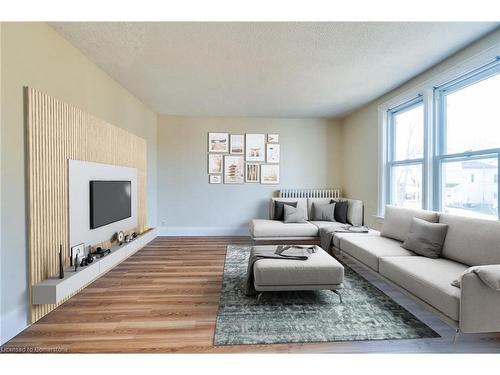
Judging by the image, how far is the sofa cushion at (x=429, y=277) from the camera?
1633 mm

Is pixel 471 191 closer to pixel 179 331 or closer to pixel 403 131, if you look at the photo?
pixel 403 131

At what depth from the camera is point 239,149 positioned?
17.0ft

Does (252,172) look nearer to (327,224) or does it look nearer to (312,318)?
(327,224)

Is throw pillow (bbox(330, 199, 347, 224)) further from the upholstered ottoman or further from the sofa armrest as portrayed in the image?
the sofa armrest

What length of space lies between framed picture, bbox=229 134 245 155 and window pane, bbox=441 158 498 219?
3.50 metres

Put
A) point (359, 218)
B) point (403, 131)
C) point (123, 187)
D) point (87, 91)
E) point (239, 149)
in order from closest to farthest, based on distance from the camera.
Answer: point (87, 91) → point (123, 187) → point (403, 131) → point (359, 218) → point (239, 149)

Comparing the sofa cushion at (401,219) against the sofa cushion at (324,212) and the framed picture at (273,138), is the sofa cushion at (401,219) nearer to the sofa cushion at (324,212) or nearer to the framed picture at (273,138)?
the sofa cushion at (324,212)

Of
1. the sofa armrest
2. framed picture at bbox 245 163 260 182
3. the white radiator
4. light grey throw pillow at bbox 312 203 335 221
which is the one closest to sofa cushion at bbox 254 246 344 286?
the sofa armrest

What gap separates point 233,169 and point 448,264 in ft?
12.9

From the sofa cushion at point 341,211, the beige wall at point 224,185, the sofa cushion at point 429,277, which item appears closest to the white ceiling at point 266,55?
the beige wall at point 224,185

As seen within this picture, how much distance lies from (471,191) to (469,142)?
1.75 feet

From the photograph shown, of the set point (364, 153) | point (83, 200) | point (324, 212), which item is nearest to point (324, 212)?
point (324, 212)

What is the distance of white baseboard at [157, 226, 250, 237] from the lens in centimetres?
517

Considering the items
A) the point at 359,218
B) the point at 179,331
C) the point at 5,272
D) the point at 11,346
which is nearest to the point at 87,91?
the point at 5,272
